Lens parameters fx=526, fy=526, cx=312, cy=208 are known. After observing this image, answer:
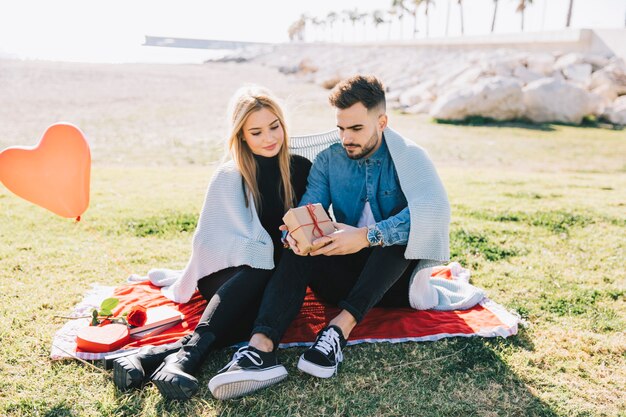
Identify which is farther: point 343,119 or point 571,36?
point 571,36

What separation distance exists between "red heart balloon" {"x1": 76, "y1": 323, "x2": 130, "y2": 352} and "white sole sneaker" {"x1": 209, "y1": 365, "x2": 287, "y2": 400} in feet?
2.92

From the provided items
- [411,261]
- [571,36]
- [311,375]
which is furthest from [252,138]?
[571,36]

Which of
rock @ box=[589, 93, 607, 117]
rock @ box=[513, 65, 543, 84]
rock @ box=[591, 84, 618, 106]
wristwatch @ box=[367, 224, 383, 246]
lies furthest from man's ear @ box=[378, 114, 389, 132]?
rock @ box=[591, 84, 618, 106]

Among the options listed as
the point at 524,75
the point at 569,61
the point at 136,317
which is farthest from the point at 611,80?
the point at 136,317

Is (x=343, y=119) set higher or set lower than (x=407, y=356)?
higher

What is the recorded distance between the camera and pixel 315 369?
2859 millimetres

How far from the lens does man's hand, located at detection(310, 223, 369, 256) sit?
3.12 metres

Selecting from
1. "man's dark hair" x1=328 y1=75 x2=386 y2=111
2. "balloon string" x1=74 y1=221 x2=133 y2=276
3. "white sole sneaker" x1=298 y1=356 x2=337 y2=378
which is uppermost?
"man's dark hair" x1=328 y1=75 x2=386 y2=111

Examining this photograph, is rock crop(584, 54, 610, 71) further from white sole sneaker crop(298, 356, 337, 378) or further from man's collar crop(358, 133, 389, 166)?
white sole sneaker crop(298, 356, 337, 378)

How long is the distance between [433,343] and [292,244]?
109 cm

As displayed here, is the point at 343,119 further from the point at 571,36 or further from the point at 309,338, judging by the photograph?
the point at 571,36

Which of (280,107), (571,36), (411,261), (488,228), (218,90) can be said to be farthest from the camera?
(571,36)

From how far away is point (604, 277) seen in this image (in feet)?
15.0

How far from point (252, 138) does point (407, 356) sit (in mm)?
1726
